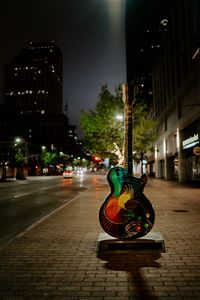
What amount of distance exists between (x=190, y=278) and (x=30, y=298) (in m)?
2.38

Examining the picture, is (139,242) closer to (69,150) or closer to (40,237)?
(40,237)

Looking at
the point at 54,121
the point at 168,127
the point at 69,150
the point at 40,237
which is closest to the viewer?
the point at 40,237

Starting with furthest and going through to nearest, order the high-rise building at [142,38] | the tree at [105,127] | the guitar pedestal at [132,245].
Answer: the high-rise building at [142,38]
the tree at [105,127]
the guitar pedestal at [132,245]

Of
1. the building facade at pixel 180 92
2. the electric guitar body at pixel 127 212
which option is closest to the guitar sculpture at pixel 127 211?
the electric guitar body at pixel 127 212

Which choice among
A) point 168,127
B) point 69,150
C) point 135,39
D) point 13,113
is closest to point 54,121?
point 69,150

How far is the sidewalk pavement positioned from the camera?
16.0ft

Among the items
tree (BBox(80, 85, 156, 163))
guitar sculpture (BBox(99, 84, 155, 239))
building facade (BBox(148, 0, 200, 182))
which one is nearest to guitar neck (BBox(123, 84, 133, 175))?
guitar sculpture (BBox(99, 84, 155, 239))

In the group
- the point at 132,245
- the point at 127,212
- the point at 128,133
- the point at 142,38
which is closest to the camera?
the point at 127,212

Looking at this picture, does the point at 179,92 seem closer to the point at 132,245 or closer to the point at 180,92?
the point at 180,92

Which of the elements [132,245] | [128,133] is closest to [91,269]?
[132,245]

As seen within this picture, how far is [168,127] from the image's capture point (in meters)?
47.1

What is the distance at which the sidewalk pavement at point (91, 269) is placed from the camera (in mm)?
4891

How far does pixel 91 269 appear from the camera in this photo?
600cm

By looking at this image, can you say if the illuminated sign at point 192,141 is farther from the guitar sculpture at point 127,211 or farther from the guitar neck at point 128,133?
the guitar sculpture at point 127,211
